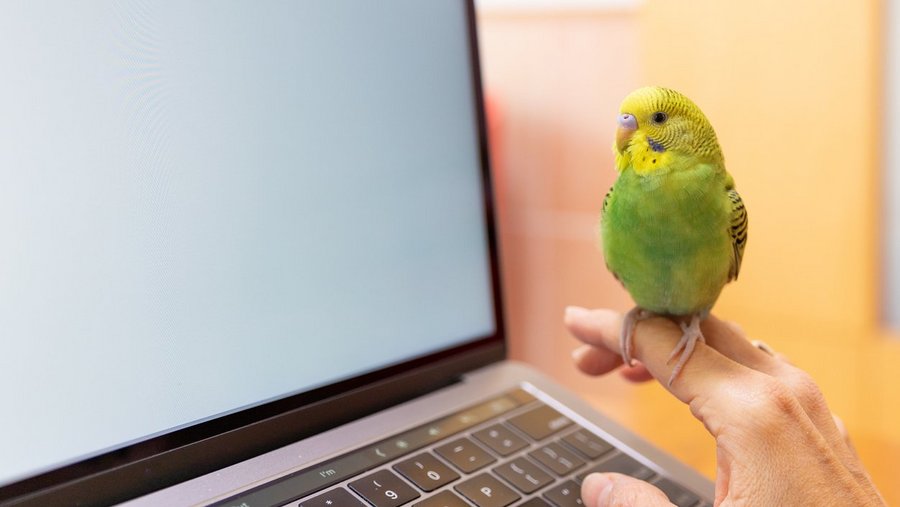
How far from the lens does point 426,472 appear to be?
1.57 feet

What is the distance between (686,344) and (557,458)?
13 cm

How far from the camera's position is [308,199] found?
1.63 ft

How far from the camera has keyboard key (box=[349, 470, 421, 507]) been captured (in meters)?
0.44

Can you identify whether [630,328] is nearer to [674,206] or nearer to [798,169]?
[674,206]

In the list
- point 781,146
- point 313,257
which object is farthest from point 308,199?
Result: point 781,146

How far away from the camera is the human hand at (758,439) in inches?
16.8

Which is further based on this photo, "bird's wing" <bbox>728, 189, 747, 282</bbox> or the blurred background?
the blurred background

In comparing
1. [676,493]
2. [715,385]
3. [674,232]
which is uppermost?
[674,232]

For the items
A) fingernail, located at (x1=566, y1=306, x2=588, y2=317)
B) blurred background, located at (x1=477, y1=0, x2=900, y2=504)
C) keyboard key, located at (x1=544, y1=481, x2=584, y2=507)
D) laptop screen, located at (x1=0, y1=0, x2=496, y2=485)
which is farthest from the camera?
blurred background, located at (x1=477, y1=0, x2=900, y2=504)

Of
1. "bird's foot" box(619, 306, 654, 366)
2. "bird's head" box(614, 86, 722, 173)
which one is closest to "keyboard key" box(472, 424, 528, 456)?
"bird's foot" box(619, 306, 654, 366)

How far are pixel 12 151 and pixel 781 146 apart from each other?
1.00 m

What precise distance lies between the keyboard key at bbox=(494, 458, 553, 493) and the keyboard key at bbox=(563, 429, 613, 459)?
53 mm

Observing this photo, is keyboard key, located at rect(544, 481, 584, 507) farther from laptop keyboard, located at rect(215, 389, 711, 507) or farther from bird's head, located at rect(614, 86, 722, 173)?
bird's head, located at rect(614, 86, 722, 173)

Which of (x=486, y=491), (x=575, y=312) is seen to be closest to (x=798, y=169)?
(x=575, y=312)
